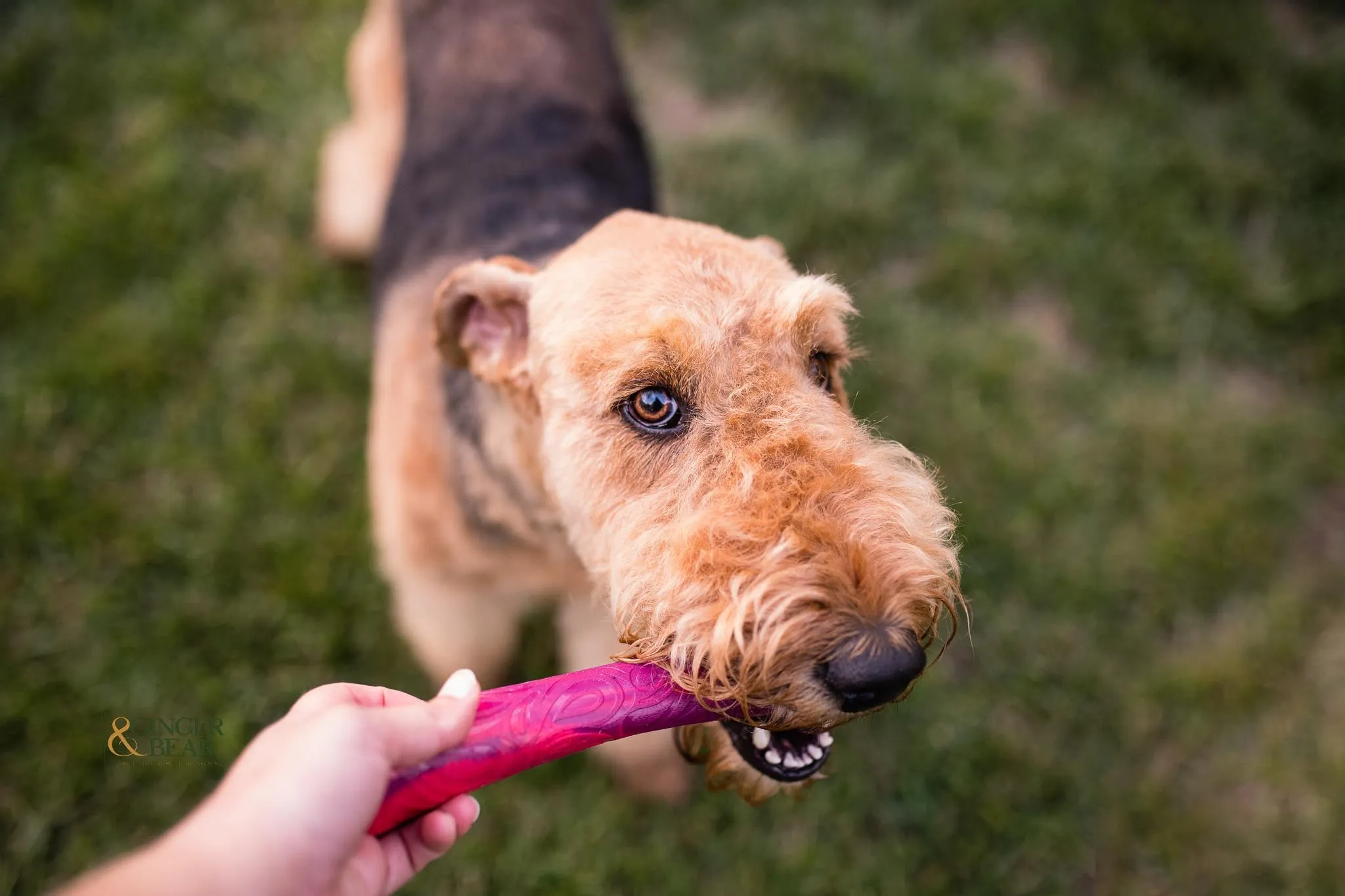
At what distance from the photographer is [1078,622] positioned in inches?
154

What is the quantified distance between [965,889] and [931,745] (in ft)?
1.75

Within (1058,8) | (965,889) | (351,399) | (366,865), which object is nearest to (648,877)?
(965,889)

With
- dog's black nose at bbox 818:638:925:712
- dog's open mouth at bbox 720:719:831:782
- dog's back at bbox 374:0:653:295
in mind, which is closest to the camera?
dog's black nose at bbox 818:638:925:712

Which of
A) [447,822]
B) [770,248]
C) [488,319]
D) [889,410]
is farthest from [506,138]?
[447,822]

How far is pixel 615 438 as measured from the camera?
210 centimetres

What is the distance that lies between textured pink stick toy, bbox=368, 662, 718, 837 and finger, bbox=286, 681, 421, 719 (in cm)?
15

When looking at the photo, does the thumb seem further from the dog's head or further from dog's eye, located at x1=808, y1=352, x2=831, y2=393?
dog's eye, located at x1=808, y1=352, x2=831, y2=393

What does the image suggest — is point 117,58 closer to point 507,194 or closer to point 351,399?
point 351,399

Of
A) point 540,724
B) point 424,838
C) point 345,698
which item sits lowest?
point 424,838

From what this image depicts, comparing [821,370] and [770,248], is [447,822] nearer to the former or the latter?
[821,370]

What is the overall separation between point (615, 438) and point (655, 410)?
0.12 m

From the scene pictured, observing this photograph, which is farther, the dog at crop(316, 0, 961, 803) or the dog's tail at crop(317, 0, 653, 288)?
the dog's tail at crop(317, 0, 653, 288)

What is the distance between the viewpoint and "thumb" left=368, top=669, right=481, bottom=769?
1.46 m

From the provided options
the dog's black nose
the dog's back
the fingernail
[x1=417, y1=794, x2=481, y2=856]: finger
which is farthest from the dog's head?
the dog's back
